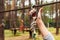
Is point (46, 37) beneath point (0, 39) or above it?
above

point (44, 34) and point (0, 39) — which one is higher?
point (44, 34)

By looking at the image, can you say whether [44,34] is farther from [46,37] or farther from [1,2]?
[1,2]

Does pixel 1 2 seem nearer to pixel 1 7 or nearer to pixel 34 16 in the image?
pixel 1 7

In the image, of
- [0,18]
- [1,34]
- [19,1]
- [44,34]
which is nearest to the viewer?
[44,34]

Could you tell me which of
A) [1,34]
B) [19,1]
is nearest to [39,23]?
[1,34]

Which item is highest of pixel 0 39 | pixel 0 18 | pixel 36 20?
pixel 36 20

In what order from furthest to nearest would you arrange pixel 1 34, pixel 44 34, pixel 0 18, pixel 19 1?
1. pixel 19 1
2. pixel 1 34
3. pixel 0 18
4. pixel 44 34

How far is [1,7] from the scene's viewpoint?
845cm

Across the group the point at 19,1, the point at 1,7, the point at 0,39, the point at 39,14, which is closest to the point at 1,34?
the point at 0,39

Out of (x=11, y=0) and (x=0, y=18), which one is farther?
(x=11, y=0)

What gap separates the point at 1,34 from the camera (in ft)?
28.7

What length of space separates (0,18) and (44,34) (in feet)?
20.8

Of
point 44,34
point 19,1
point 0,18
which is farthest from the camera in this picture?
point 19,1

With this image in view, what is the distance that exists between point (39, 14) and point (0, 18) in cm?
625
